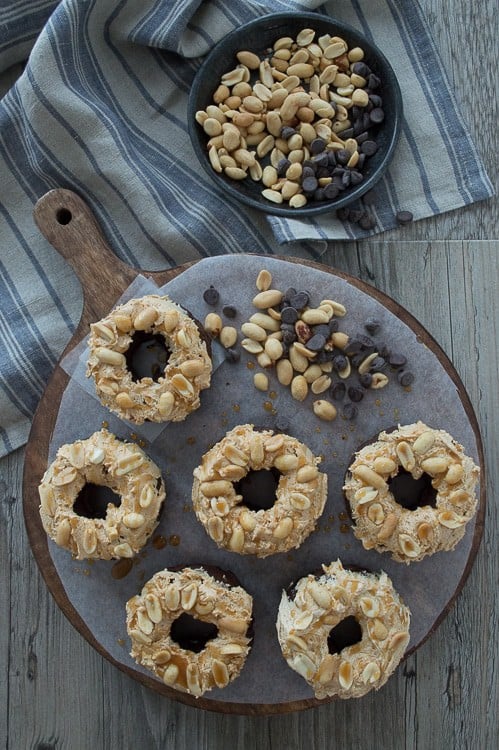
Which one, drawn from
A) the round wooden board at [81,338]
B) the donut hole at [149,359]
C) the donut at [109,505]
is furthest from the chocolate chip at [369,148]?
the donut at [109,505]

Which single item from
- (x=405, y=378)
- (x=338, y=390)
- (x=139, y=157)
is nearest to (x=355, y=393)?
(x=338, y=390)

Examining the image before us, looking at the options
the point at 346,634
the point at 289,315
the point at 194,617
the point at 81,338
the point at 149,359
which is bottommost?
the point at 346,634

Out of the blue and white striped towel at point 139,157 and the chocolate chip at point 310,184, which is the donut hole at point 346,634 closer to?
the blue and white striped towel at point 139,157

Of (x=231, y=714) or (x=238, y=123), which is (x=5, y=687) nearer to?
(x=231, y=714)

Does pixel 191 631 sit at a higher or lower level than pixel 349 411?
lower

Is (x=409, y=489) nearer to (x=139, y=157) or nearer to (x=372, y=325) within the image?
(x=372, y=325)

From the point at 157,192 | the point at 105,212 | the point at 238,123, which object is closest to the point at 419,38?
the point at 238,123
